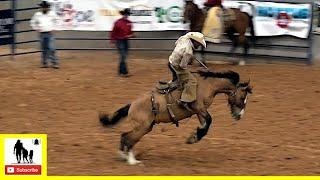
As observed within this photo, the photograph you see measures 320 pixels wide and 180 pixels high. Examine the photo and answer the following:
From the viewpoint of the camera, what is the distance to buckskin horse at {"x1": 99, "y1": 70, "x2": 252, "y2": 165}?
30.5ft

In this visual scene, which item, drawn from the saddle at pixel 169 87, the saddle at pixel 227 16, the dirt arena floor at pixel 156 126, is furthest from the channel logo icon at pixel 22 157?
the saddle at pixel 227 16

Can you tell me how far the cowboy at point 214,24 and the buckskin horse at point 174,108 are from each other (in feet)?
25.5

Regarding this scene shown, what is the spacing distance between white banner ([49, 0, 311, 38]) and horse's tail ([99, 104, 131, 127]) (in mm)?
9226

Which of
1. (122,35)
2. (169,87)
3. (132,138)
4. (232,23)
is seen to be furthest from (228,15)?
(132,138)

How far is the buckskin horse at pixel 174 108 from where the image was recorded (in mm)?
9305

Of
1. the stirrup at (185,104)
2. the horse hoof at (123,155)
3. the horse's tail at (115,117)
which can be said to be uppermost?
the stirrup at (185,104)

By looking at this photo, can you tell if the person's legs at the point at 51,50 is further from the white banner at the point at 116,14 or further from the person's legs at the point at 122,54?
the person's legs at the point at 122,54

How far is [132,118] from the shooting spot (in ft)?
30.6

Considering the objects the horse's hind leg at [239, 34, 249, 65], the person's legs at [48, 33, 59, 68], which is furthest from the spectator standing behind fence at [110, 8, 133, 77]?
the horse's hind leg at [239, 34, 249, 65]

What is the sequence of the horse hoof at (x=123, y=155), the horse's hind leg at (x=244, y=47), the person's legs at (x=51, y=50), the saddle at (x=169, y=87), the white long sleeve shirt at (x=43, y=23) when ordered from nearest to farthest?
the saddle at (x=169, y=87) < the horse hoof at (x=123, y=155) < the white long sleeve shirt at (x=43, y=23) < the person's legs at (x=51, y=50) < the horse's hind leg at (x=244, y=47)

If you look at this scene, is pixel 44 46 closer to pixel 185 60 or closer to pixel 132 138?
pixel 132 138

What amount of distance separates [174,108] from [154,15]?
9.56 m

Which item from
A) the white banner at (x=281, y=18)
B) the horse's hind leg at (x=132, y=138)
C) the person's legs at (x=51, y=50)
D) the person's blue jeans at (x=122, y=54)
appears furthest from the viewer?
the white banner at (x=281, y=18)

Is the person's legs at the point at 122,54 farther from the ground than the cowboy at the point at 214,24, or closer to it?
closer to it
